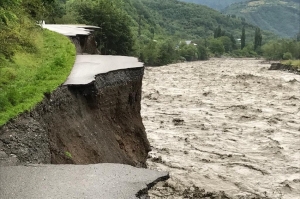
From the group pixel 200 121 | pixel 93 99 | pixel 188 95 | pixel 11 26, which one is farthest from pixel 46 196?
pixel 188 95

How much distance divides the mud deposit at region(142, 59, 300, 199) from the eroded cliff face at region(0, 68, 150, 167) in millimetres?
2865

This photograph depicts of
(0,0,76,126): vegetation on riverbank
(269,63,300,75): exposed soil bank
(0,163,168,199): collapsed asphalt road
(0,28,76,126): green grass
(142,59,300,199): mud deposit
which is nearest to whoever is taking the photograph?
(0,163,168,199): collapsed asphalt road

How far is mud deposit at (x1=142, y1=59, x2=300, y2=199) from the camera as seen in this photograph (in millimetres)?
17656

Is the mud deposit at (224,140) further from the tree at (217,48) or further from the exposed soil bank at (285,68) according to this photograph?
the tree at (217,48)

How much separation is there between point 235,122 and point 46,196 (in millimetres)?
23937

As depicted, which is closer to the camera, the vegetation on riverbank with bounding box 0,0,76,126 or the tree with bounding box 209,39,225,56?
the vegetation on riverbank with bounding box 0,0,76,126

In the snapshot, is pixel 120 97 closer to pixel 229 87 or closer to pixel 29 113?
pixel 29 113

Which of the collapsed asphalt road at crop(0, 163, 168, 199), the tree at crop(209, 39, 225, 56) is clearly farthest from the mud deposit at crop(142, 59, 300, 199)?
the tree at crop(209, 39, 225, 56)

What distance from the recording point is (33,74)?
43.6 ft

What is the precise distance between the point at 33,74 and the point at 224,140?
14.3 metres

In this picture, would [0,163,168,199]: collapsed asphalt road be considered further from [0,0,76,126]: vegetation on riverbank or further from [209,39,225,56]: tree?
[209,39,225,56]: tree

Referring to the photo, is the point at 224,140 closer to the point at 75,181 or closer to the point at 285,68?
the point at 75,181

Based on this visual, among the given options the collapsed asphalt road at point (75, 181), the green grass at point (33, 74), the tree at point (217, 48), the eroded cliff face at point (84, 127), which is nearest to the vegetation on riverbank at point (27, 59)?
the green grass at point (33, 74)

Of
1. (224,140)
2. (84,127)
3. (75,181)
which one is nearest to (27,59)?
(84,127)
